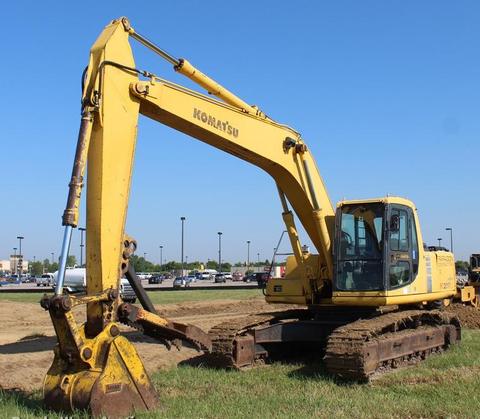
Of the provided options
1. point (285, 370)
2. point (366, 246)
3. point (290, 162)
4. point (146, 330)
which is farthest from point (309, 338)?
point (146, 330)

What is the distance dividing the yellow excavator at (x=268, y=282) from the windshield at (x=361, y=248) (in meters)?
0.02

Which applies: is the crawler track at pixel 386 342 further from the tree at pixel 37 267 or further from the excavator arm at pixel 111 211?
the tree at pixel 37 267

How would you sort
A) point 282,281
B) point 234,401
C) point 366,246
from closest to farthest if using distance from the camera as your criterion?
1. point 234,401
2. point 366,246
3. point 282,281

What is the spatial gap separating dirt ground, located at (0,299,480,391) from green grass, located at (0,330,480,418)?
132 cm

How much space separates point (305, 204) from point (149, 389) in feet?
17.8

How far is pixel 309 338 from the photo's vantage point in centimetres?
1196

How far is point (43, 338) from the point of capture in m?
15.7

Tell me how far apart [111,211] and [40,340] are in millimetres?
8342

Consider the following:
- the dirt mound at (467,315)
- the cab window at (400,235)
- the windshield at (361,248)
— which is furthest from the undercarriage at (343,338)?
the dirt mound at (467,315)

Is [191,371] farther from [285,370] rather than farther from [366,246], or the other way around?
[366,246]

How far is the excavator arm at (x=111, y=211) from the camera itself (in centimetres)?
732

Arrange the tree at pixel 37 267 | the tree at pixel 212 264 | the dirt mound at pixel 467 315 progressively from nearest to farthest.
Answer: the dirt mound at pixel 467 315, the tree at pixel 37 267, the tree at pixel 212 264

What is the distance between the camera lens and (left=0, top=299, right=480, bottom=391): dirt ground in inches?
416

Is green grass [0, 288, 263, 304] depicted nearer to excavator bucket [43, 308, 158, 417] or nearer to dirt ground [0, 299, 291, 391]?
dirt ground [0, 299, 291, 391]
